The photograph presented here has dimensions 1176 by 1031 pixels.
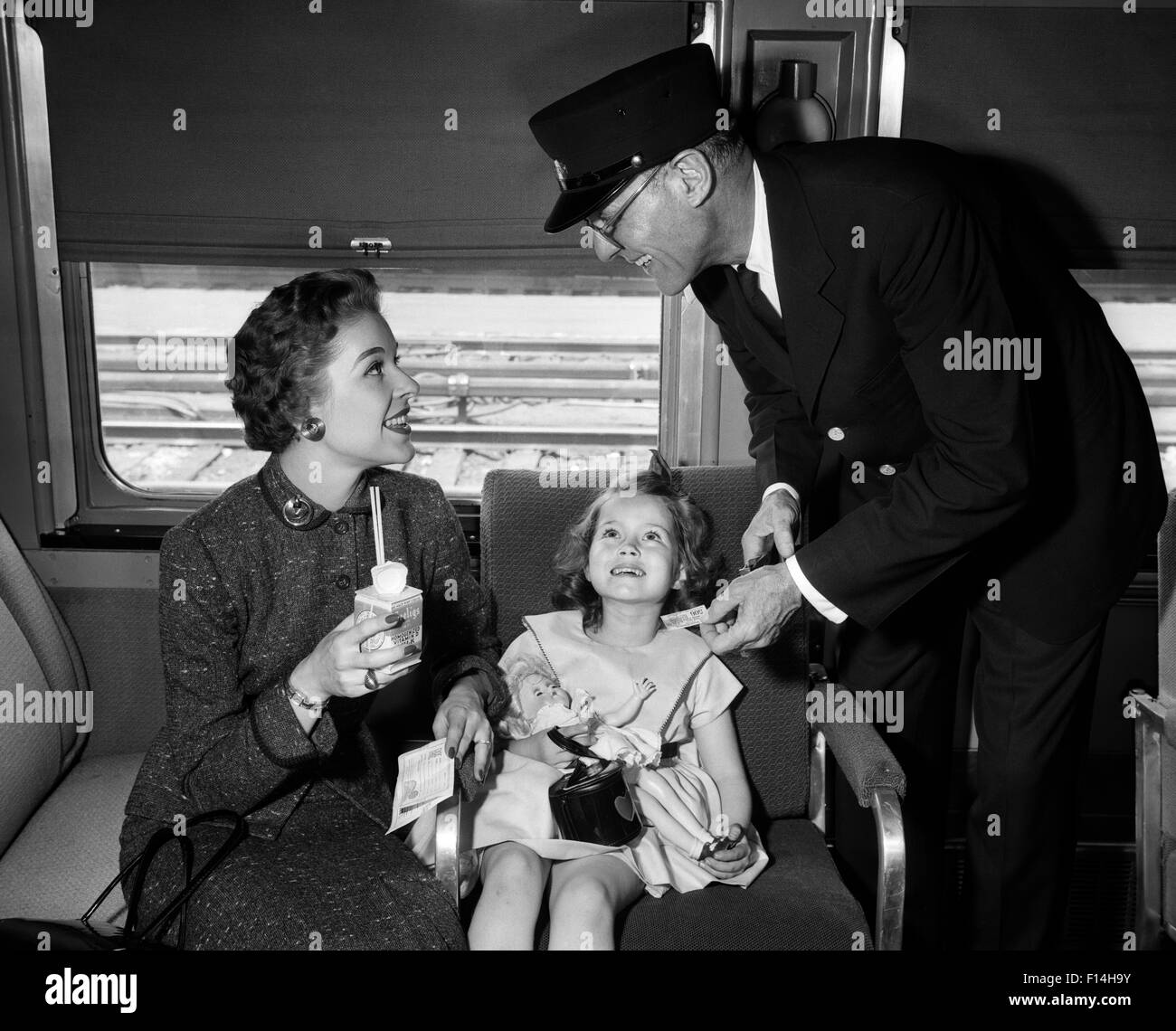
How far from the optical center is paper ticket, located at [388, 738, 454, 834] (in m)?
1.90

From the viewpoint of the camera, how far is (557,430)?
317cm

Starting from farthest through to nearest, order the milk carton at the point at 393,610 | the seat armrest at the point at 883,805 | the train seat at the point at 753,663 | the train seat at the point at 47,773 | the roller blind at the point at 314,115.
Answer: the roller blind at the point at 314,115 → the train seat at the point at 753,663 → the train seat at the point at 47,773 → the seat armrest at the point at 883,805 → the milk carton at the point at 393,610

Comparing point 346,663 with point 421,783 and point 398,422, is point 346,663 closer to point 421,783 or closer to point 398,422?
point 421,783

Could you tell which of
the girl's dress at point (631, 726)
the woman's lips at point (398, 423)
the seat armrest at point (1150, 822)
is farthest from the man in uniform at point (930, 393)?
the woman's lips at point (398, 423)

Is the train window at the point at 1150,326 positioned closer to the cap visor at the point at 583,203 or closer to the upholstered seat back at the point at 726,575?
the upholstered seat back at the point at 726,575

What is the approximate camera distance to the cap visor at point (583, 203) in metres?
2.05

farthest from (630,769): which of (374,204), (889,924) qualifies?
(374,204)

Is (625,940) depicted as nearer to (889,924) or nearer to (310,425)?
(889,924)

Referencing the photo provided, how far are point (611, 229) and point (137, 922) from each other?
1522 millimetres

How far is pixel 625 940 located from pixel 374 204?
1780 mm

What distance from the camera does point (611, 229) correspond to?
2117 mm

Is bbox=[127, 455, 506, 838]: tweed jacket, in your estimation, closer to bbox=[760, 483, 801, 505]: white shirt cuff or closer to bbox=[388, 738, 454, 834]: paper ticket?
bbox=[388, 738, 454, 834]: paper ticket

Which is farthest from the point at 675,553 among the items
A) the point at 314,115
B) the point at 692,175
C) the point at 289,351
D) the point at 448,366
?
the point at 314,115
